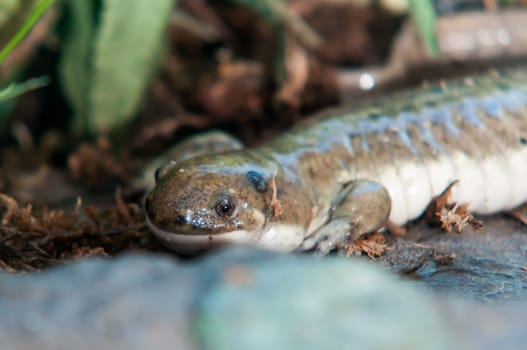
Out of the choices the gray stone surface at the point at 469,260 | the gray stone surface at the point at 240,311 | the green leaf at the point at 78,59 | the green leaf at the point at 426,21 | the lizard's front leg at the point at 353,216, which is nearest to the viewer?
the gray stone surface at the point at 240,311

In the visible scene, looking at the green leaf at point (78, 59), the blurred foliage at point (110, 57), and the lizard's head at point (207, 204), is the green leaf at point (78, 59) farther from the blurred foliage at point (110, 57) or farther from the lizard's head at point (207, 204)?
the lizard's head at point (207, 204)

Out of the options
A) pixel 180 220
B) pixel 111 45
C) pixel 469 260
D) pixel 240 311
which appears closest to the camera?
pixel 240 311

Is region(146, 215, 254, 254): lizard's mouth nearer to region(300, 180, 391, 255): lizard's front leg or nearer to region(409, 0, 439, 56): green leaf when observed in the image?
region(300, 180, 391, 255): lizard's front leg

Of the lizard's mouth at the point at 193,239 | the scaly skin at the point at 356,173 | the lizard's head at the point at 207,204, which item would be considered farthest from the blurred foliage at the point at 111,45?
the lizard's mouth at the point at 193,239

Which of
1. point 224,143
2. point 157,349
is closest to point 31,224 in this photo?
point 224,143

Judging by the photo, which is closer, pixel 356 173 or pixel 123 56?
pixel 356 173

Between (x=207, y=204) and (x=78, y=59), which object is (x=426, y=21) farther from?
(x=78, y=59)

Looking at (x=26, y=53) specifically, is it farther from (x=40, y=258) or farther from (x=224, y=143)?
(x=40, y=258)

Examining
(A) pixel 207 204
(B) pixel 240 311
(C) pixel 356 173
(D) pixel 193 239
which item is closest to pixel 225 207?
(A) pixel 207 204
